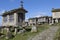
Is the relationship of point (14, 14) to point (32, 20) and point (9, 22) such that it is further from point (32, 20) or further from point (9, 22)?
point (32, 20)

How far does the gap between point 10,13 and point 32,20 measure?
65.3ft

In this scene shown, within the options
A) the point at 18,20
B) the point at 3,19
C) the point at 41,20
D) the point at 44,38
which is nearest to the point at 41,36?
the point at 44,38

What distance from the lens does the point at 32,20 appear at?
236 feet

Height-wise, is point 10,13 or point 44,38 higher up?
point 10,13

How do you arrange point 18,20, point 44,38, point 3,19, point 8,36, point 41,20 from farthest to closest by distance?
point 41,20 < point 3,19 < point 18,20 < point 8,36 < point 44,38

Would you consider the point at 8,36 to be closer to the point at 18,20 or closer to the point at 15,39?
the point at 15,39

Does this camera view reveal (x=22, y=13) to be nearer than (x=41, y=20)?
Yes

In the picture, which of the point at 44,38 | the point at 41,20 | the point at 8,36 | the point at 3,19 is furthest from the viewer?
the point at 41,20

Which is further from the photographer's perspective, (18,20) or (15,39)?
(18,20)

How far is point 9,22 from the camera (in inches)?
2094

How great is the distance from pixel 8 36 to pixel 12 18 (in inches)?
1008

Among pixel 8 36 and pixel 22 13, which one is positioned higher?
pixel 22 13

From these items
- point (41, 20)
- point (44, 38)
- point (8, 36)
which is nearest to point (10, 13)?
point (41, 20)

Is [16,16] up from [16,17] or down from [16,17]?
up
